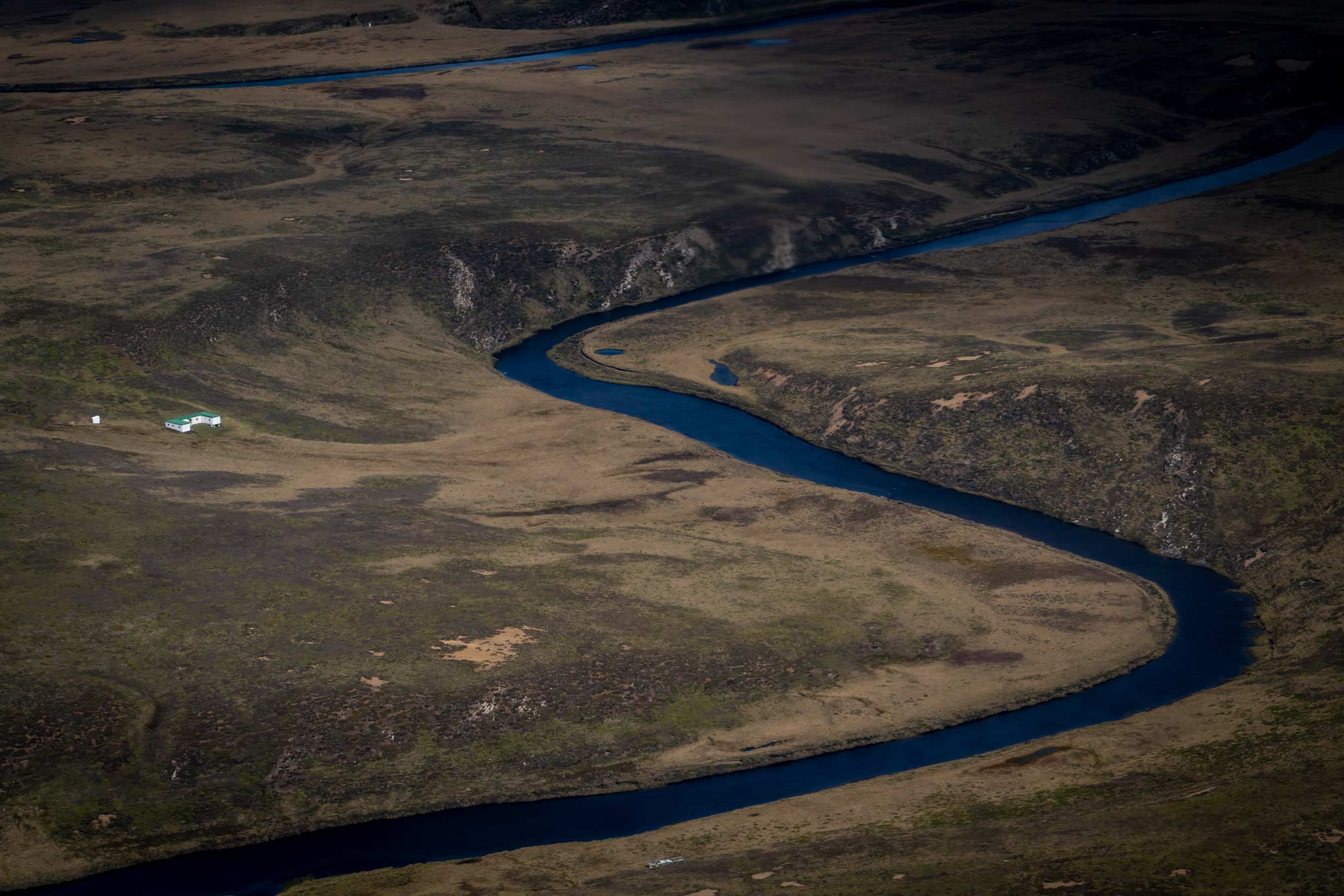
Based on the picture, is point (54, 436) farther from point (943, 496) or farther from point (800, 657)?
point (943, 496)

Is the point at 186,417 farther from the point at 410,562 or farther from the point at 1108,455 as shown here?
the point at 1108,455

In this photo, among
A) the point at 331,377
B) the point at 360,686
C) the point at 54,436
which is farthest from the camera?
the point at 331,377

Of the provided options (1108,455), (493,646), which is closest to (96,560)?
(493,646)

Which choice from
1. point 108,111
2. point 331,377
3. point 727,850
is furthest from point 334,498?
point 108,111

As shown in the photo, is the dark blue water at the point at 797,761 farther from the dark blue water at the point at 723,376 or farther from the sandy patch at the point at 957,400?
the dark blue water at the point at 723,376

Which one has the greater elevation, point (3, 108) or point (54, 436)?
point (3, 108)

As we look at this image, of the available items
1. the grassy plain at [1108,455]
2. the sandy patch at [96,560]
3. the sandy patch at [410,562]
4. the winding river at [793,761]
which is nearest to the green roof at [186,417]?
the sandy patch at [96,560]
